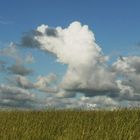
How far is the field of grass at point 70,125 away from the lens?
17.9m

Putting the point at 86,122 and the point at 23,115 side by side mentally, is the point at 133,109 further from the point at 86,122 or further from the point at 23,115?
the point at 23,115

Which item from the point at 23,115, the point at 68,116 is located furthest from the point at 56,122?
the point at 23,115

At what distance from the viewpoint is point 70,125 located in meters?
21.2

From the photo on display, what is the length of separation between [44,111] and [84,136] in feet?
32.0

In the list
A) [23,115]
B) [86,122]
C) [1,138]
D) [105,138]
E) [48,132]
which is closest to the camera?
[105,138]

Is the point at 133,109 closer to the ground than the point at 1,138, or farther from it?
farther from it

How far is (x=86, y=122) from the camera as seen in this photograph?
22438mm

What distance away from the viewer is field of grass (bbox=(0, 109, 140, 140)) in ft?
58.6

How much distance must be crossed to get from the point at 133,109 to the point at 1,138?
8498mm

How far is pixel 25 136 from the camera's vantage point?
727 inches

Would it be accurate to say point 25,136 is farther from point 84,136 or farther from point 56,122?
point 56,122

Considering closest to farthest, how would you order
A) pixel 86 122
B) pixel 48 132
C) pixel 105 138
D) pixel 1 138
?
pixel 105 138 → pixel 1 138 → pixel 48 132 → pixel 86 122

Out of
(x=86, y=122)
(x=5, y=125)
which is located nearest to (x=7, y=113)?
(x=5, y=125)

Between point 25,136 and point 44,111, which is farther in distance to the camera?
point 44,111
